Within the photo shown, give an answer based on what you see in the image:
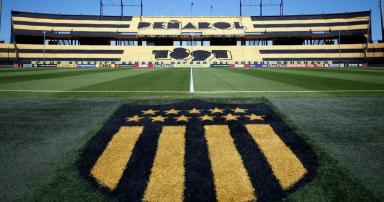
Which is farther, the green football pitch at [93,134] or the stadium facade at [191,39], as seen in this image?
the stadium facade at [191,39]

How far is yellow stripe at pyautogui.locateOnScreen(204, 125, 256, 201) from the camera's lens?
11.9 feet

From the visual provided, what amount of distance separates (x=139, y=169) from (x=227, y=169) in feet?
3.83

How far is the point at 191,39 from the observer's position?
8625 centimetres

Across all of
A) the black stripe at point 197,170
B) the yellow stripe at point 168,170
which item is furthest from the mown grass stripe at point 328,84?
the yellow stripe at point 168,170

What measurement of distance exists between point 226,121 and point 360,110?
3285 mm

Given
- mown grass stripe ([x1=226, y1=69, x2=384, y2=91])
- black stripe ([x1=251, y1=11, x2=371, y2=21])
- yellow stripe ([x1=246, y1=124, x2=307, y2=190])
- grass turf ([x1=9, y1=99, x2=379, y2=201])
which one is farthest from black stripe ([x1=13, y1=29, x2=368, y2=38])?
grass turf ([x1=9, y1=99, x2=379, y2=201])

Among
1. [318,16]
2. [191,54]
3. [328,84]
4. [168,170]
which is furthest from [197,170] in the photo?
[318,16]

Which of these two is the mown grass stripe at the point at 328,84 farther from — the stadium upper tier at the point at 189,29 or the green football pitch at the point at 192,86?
the stadium upper tier at the point at 189,29

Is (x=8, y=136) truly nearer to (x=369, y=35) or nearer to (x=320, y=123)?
(x=320, y=123)

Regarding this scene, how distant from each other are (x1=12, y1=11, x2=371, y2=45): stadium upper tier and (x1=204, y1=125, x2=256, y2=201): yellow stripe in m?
78.1

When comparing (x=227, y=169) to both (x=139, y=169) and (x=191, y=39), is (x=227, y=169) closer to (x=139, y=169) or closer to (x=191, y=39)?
(x=139, y=169)

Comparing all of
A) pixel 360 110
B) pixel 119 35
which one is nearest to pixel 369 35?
pixel 119 35

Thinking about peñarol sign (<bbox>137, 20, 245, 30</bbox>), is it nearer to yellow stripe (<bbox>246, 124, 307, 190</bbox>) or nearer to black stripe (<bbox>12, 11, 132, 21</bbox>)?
black stripe (<bbox>12, 11, 132, 21</bbox>)

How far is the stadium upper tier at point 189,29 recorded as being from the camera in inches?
3233
